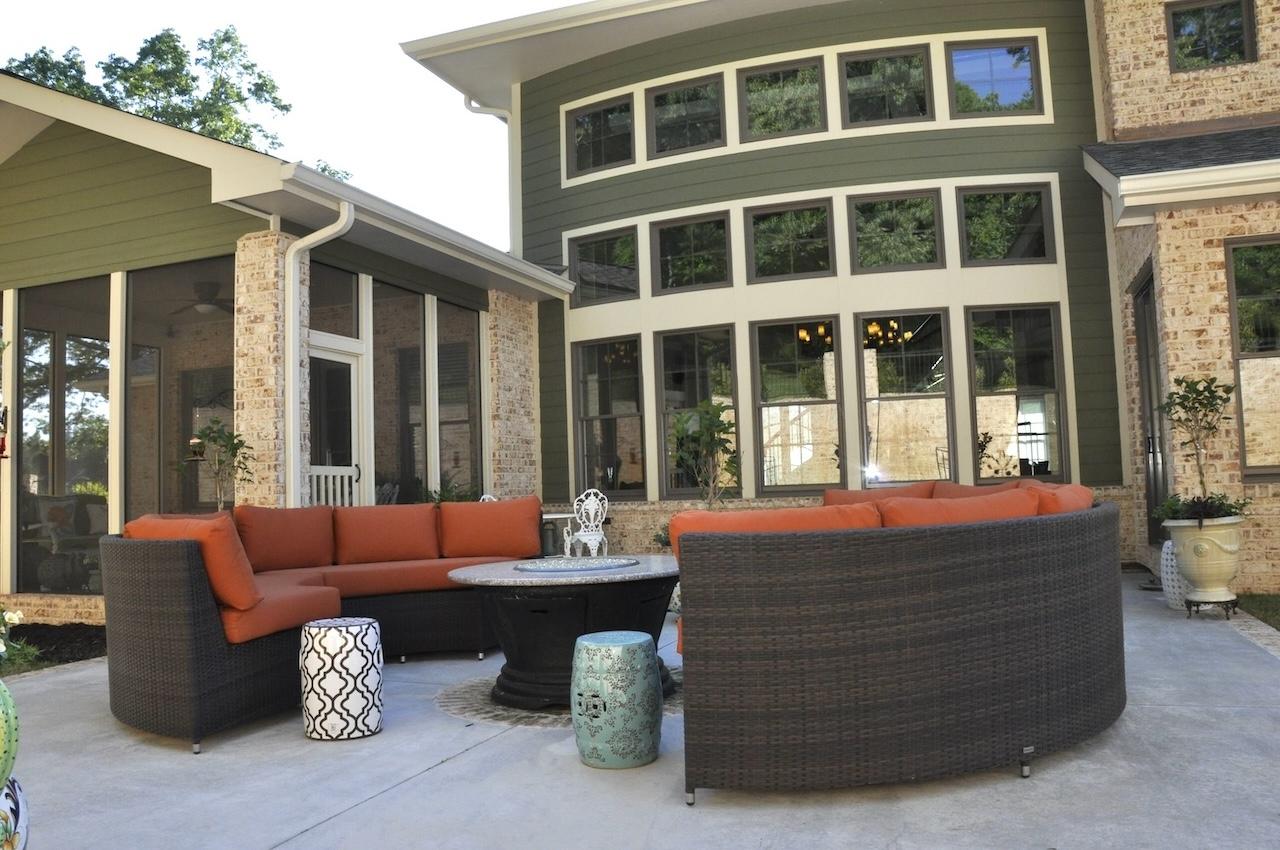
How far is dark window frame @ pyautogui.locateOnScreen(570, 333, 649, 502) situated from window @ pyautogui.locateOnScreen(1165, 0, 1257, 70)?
18.9 feet

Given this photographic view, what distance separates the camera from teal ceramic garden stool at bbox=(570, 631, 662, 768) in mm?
3291

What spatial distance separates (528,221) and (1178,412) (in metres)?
6.90

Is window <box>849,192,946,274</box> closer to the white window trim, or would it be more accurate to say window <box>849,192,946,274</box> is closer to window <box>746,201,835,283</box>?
window <box>746,201,835,283</box>

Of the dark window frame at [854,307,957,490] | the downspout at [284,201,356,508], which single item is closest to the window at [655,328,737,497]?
the dark window frame at [854,307,957,490]

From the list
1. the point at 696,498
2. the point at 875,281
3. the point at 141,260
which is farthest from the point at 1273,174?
the point at 141,260

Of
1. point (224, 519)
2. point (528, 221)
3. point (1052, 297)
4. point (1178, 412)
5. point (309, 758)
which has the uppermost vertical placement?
point (528, 221)

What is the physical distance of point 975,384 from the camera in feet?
30.6

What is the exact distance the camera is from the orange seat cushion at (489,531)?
6.26 metres

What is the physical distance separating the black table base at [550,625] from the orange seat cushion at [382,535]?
192 cm

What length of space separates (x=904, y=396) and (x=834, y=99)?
3.10 metres

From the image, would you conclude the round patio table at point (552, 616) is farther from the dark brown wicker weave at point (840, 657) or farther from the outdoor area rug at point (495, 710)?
the dark brown wicker weave at point (840, 657)

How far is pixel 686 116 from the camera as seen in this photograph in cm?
1014

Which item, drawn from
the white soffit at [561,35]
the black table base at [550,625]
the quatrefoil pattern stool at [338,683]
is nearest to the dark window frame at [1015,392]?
the white soffit at [561,35]

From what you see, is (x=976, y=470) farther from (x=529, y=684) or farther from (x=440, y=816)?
(x=440, y=816)
